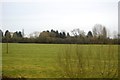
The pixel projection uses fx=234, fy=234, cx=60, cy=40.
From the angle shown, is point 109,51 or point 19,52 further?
point 19,52

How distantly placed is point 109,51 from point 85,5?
52.3 inches

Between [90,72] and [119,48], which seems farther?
[90,72]

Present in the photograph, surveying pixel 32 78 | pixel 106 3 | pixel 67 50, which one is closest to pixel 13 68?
pixel 32 78

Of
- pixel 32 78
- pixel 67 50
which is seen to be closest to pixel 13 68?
pixel 32 78

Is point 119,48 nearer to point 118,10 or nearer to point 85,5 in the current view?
point 118,10

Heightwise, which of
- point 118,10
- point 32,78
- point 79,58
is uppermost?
point 118,10

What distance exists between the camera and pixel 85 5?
5.13m

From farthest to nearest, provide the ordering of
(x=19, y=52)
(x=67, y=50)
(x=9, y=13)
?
(x=19, y=52), (x=9, y=13), (x=67, y=50)

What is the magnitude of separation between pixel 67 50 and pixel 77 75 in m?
0.51

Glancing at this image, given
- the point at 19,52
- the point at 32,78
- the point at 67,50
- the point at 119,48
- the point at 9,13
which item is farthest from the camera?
the point at 19,52

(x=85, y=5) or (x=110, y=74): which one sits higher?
(x=85, y=5)

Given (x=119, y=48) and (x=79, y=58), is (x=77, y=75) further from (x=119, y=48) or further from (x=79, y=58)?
(x=119, y=48)

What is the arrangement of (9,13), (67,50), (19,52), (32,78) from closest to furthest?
(67,50), (32,78), (9,13), (19,52)

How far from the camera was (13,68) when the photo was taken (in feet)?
19.5
